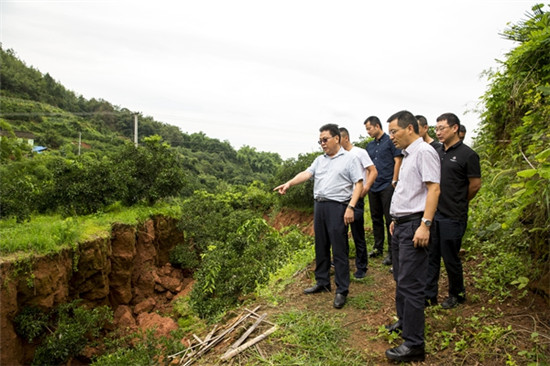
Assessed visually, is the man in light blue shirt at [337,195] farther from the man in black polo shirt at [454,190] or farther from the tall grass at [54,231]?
the tall grass at [54,231]

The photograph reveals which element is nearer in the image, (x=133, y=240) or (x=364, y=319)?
(x=364, y=319)

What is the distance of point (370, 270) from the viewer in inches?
220

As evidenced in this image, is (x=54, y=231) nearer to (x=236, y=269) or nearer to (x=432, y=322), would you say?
(x=236, y=269)

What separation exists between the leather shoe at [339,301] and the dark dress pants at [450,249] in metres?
1.06

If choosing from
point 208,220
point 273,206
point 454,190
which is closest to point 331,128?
point 454,190

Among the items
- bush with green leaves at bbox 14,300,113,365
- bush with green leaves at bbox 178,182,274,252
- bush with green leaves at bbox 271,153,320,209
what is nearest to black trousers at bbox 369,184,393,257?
bush with green leaves at bbox 14,300,113,365

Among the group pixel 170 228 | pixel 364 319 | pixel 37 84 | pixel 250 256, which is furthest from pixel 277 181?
pixel 37 84

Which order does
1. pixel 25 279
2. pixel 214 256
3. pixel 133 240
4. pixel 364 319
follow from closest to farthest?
pixel 364 319, pixel 25 279, pixel 214 256, pixel 133 240

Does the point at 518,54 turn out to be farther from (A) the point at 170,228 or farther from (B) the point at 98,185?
(A) the point at 170,228

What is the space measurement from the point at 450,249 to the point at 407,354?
4.26ft

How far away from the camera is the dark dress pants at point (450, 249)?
12.2 feet

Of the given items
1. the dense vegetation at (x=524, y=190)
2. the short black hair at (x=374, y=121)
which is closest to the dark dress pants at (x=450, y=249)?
the dense vegetation at (x=524, y=190)

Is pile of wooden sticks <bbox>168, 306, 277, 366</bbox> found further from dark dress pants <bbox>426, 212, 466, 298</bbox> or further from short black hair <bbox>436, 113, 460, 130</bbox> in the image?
short black hair <bbox>436, 113, 460, 130</bbox>

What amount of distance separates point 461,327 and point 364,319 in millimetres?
990
